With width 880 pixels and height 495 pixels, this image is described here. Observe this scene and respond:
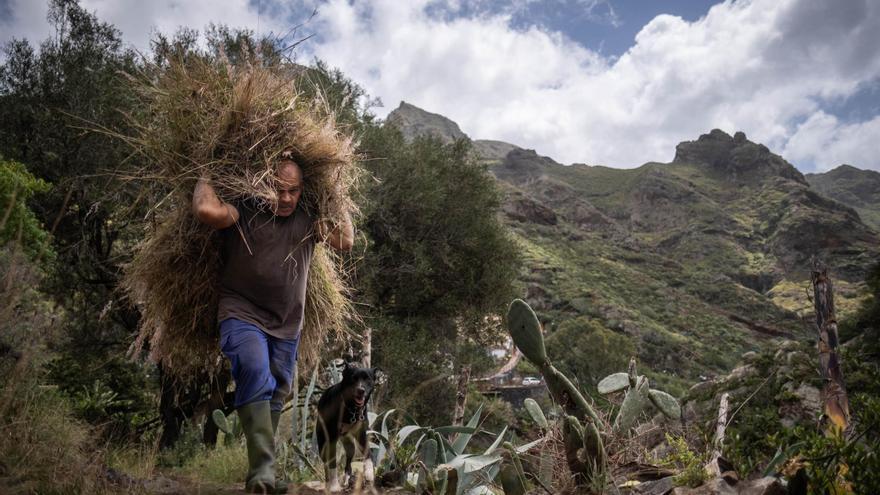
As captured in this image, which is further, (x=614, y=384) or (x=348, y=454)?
(x=348, y=454)

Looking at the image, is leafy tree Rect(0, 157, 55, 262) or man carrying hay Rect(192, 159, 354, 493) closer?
man carrying hay Rect(192, 159, 354, 493)

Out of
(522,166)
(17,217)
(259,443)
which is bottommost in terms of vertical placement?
(259,443)

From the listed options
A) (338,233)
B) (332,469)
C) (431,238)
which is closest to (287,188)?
(338,233)

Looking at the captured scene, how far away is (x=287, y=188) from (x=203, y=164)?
47 centimetres

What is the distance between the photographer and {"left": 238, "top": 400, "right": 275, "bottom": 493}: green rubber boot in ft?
7.36

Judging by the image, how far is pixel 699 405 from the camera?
40.3 ft

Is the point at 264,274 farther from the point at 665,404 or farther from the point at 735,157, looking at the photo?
the point at 735,157

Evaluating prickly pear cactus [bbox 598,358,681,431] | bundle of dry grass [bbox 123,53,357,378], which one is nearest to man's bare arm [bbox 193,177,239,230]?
bundle of dry grass [bbox 123,53,357,378]

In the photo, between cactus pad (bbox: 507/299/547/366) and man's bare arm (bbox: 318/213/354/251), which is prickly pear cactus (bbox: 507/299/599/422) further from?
man's bare arm (bbox: 318/213/354/251)

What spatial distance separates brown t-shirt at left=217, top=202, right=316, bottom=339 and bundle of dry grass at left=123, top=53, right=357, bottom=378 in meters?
Result: 0.18

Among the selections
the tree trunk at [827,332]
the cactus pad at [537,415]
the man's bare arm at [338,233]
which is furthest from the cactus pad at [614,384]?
the tree trunk at [827,332]

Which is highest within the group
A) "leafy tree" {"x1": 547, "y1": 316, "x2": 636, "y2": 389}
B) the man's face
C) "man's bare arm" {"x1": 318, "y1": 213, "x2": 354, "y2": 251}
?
the man's face

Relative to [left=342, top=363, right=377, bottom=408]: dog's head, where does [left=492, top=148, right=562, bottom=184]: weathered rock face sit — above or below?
above

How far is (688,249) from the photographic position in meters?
80.1
